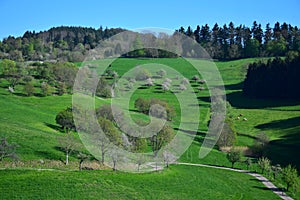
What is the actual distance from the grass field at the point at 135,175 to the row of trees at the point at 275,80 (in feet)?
33.6

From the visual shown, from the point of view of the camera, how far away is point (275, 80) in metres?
124

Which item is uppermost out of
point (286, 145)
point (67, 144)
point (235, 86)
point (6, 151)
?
point (235, 86)

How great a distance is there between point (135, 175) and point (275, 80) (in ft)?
301

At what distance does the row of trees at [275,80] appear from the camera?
4678 inches

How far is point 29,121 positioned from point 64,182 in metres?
34.1

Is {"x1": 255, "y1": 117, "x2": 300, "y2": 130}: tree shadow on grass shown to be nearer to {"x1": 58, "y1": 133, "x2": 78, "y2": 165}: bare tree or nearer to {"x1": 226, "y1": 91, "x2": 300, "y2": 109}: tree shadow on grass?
{"x1": 226, "y1": 91, "x2": 300, "y2": 109}: tree shadow on grass

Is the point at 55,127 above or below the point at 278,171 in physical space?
above

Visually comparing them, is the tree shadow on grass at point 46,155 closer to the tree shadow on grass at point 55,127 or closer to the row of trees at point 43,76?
the tree shadow on grass at point 55,127

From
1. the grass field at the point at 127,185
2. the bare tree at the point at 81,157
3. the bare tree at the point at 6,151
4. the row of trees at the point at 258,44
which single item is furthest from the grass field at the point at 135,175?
the row of trees at the point at 258,44

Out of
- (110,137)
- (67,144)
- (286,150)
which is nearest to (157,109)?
(286,150)

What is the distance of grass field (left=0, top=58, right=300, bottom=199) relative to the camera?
35812 millimetres

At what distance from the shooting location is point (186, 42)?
163000 mm

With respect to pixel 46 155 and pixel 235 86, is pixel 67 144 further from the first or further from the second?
pixel 235 86

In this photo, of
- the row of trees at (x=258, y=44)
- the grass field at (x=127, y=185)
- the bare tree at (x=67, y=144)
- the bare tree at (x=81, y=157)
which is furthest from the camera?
the row of trees at (x=258, y=44)
